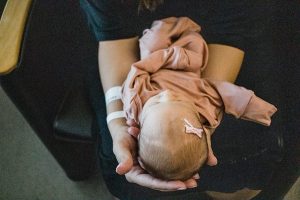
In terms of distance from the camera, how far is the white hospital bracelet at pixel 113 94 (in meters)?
0.87

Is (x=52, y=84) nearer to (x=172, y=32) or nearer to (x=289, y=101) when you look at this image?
(x=172, y=32)

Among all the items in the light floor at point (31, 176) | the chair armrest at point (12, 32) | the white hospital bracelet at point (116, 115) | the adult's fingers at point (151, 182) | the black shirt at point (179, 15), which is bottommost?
the light floor at point (31, 176)

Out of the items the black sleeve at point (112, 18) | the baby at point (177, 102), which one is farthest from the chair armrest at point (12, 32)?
the baby at point (177, 102)

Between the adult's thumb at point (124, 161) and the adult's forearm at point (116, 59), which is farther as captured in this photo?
the adult's forearm at point (116, 59)

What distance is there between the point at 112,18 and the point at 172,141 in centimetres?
38

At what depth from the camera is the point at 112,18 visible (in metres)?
0.87

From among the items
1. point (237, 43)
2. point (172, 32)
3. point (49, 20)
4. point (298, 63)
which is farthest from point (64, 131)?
point (298, 63)

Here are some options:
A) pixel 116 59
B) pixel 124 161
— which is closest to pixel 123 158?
pixel 124 161

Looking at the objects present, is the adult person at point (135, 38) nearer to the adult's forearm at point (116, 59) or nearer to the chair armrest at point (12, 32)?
the adult's forearm at point (116, 59)

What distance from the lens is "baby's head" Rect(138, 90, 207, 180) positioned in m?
0.64

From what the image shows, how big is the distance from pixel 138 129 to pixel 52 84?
38 centimetres

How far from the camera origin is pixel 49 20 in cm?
94

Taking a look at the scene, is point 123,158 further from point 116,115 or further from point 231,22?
point 231,22

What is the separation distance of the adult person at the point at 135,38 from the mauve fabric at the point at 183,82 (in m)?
0.04
